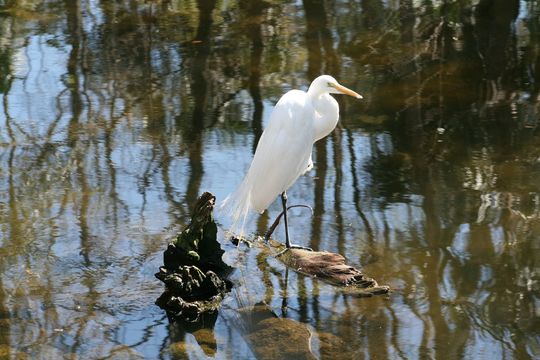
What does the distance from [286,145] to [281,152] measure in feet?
0.18

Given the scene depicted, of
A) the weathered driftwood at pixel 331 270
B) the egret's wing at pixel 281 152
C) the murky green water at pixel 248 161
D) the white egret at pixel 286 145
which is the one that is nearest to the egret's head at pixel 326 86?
the white egret at pixel 286 145

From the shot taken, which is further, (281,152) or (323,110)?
(323,110)

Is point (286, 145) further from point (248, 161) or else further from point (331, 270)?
point (248, 161)

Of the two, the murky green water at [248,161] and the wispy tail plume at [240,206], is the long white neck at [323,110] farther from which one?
the murky green water at [248,161]

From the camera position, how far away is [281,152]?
598 cm

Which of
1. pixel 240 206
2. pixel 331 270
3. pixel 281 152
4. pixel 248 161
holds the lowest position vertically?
pixel 331 270

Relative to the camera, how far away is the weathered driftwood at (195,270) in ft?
17.2

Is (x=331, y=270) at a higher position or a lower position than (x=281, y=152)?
lower

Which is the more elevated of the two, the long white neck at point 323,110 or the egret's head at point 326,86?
the egret's head at point 326,86

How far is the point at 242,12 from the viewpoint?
1094cm

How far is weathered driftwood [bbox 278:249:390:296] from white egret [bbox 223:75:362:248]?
0.16 metres

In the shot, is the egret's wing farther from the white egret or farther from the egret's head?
the egret's head

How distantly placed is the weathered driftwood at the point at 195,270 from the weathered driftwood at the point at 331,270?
1.41 feet

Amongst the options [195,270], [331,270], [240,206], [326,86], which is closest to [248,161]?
[240,206]
